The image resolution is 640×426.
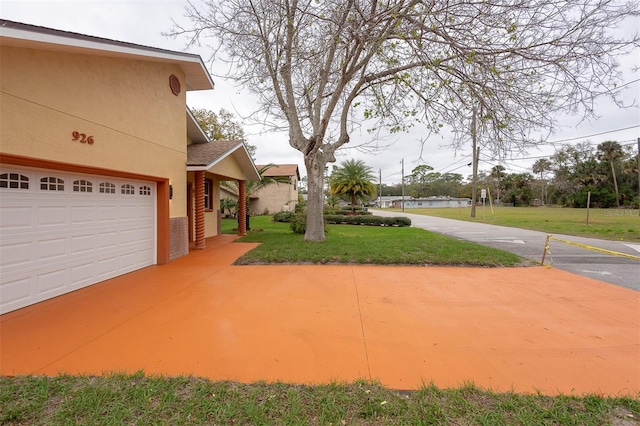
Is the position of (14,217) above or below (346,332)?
above

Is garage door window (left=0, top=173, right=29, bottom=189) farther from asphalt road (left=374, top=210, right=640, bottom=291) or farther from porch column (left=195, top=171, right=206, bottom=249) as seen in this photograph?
asphalt road (left=374, top=210, right=640, bottom=291)

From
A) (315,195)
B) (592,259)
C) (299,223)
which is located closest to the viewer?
(592,259)

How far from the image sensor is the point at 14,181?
4449mm

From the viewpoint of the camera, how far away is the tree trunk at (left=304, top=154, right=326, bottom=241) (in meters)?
10.7

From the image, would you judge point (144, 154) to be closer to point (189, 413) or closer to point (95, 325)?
point (95, 325)

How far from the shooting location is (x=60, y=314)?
432 cm

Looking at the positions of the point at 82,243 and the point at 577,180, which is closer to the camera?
the point at 82,243

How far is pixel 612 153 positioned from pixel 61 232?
2600 inches

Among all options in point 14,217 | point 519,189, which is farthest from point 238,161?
point 519,189

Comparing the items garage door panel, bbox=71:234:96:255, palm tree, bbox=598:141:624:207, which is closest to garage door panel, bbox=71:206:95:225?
garage door panel, bbox=71:234:96:255

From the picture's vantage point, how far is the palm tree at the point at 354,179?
2697 centimetres

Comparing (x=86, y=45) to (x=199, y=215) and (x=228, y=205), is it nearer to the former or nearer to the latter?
(x=199, y=215)

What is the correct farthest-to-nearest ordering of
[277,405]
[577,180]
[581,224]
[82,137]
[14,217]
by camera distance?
[577,180], [581,224], [82,137], [14,217], [277,405]

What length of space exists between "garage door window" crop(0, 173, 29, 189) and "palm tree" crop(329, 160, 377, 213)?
23321mm
